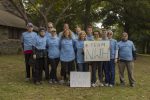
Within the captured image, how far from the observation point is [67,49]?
12.3 m

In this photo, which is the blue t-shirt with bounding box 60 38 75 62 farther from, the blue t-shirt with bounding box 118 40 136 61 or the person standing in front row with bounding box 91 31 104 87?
the blue t-shirt with bounding box 118 40 136 61

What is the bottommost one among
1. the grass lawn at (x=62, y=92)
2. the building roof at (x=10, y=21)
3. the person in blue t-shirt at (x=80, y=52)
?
the grass lawn at (x=62, y=92)

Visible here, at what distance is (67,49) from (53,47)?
504 millimetres

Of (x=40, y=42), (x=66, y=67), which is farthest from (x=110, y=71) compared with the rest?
(x=40, y=42)

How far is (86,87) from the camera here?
1221cm

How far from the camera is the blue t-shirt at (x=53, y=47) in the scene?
1241cm

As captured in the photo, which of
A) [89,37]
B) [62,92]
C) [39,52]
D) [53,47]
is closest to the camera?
[62,92]

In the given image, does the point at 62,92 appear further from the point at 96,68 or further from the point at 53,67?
the point at 96,68

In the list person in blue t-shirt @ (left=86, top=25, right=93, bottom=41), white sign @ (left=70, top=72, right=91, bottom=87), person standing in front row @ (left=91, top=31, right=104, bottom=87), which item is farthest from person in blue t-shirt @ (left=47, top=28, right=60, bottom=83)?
person standing in front row @ (left=91, top=31, right=104, bottom=87)

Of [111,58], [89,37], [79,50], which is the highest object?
[89,37]

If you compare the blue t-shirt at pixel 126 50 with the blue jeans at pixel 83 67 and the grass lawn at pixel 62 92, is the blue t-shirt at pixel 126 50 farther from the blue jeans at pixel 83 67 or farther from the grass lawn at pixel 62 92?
the blue jeans at pixel 83 67

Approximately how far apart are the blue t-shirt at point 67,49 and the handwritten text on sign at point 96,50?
19.1 inches

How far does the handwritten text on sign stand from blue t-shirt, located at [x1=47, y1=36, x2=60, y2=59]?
99 centimetres

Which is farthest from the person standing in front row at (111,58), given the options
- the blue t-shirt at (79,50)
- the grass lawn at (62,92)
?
the blue t-shirt at (79,50)
